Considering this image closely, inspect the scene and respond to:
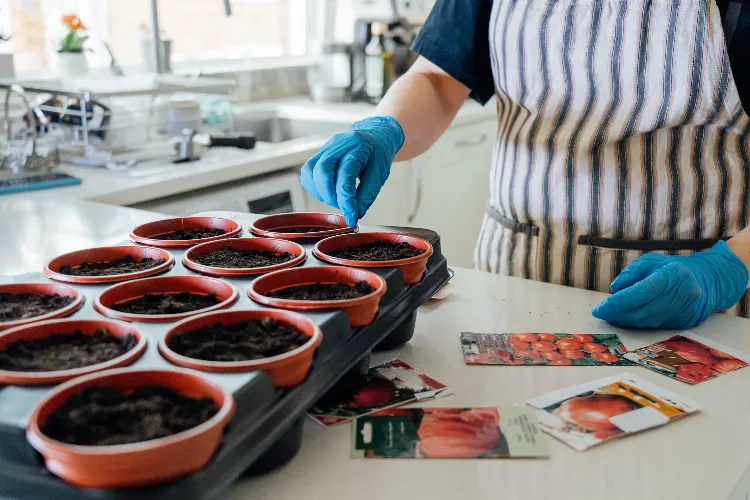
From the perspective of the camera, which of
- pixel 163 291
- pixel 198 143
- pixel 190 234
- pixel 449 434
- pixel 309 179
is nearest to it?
pixel 449 434

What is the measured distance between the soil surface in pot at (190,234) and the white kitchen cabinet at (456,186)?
5.50ft

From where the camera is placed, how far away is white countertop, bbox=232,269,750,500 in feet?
2.24

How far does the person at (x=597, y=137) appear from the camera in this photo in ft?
4.02

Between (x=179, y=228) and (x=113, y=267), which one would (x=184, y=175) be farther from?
(x=113, y=267)

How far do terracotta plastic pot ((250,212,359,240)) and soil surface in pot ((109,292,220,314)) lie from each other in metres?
0.24

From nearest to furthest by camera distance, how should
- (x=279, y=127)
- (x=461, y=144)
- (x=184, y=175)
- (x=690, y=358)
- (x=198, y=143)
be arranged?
(x=690, y=358) < (x=184, y=175) < (x=198, y=143) < (x=279, y=127) < (x=461, y=144)

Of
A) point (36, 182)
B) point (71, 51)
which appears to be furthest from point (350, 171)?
point (71, 51)

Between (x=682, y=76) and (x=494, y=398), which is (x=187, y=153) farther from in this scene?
(x=494, y=398)

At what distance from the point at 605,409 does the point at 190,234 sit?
0.63 m

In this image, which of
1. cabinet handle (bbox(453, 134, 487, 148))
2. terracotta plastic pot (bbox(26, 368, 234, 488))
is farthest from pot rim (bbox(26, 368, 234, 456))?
cabinet handle (bbox(453, 134, 487, 148))

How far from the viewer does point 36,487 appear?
0.56 meters

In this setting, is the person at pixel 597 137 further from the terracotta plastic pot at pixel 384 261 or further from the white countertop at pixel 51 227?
the white countertop at pixel 51 227

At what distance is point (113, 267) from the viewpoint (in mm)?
963

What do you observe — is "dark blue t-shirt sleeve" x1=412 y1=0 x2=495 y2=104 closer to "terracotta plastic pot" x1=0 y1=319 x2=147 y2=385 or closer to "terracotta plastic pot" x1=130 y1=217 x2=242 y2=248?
"terracotta plastic pot" x1=130 y1=217 x2=242 y2=248
